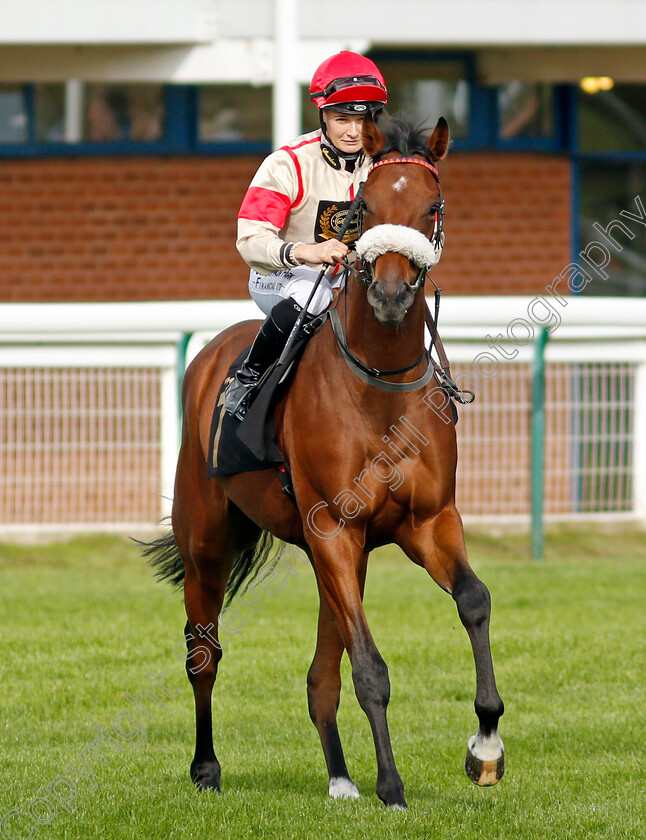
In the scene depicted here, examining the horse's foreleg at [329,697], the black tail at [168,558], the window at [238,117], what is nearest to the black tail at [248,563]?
the black tail at [168,558]

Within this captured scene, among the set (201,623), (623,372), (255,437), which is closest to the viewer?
(255,437)

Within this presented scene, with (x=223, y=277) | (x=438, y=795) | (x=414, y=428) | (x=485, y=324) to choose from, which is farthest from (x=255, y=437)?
(x=223, y=277)

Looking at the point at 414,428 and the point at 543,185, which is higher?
the point at 543,185

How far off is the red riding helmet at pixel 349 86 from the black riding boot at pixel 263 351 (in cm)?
70

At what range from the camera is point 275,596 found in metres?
7.89

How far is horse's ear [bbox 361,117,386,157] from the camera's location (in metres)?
3.70

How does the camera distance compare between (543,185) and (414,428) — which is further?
(543,185)

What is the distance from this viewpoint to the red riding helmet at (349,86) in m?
4.15

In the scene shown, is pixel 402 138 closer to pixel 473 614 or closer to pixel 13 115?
pixel 473 614

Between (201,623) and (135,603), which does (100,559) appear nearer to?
(135,603)

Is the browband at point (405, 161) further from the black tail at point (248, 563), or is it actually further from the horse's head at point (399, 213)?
the black tail at point (248, 563)

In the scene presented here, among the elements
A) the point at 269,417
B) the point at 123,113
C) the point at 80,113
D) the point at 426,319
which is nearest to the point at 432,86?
the point at 123,113

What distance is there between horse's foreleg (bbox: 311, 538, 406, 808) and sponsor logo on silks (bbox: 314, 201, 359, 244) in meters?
1.12

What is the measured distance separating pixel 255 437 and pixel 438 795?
4.57 ft
